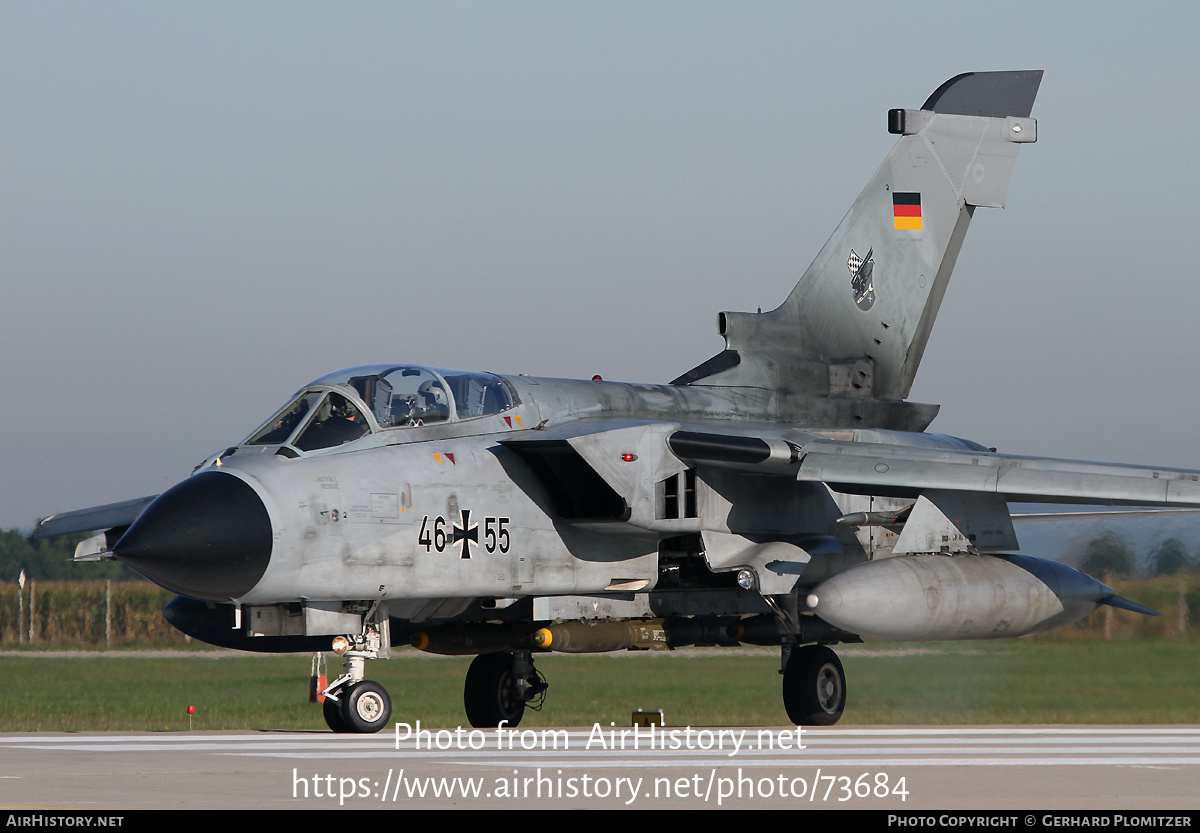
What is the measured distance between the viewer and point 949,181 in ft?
51.3

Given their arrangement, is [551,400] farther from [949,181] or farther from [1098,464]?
[949,181]

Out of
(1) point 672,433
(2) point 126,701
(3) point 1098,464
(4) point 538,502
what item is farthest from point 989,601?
(2) point 126,701

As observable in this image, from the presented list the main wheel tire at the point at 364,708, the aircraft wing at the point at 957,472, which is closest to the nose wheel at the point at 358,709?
the main wheel tire at the point at 364,708

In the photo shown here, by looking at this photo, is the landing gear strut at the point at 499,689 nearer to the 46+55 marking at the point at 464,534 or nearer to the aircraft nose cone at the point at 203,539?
the 46+55 marking at the point at 464,534

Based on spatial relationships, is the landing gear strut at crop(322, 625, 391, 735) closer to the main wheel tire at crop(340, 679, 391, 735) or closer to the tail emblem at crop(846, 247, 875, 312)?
the main wheel tire at crop(340, 679, 391, 735)

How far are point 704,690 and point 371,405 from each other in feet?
26.1

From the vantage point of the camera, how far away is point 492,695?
13117 mm

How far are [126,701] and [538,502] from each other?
9.65 meters

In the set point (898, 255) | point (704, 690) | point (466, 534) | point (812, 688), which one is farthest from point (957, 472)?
point (704, 690)

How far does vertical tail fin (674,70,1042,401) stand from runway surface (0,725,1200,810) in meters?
4.21

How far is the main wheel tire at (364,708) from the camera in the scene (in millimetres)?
10742

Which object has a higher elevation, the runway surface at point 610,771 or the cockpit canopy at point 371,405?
the cockpit canopy at point 371,405

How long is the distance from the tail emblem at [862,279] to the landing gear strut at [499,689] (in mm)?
4867
